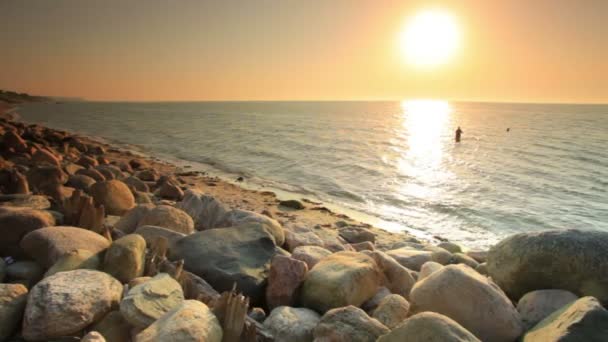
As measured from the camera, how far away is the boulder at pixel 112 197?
679 cm

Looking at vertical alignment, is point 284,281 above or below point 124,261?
below

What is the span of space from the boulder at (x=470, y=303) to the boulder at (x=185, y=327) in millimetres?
1889

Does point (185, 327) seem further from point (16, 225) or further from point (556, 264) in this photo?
point (556, 264)

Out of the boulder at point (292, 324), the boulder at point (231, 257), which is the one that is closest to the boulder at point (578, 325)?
the boulder at point (292, 324)

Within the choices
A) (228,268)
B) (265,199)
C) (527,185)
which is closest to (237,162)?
(265,199)

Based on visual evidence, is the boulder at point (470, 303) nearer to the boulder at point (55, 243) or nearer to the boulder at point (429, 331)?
the boulder at point (429, 331)

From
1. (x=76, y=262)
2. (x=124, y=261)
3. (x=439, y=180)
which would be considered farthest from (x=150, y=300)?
(x=439, y=180)

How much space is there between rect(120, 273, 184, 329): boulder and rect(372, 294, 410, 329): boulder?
181 centimetres

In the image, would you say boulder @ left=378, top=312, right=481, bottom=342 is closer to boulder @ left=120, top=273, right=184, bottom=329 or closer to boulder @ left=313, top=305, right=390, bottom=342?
boulder @ left=313, top=305, right=390, bottom=342

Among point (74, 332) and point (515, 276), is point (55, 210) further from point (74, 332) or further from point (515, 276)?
point (515, 276)

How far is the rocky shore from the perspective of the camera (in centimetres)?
289

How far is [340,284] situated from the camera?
3.89 meters

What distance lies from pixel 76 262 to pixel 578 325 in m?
4.22

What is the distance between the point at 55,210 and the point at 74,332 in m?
3.36
